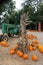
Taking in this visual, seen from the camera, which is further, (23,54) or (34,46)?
(34,46)

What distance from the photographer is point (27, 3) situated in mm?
20391

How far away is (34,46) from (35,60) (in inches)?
42.6

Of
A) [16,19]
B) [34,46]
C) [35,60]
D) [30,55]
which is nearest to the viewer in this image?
[35,60]

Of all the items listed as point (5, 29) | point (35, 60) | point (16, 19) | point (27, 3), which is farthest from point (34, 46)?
point (27, 3)

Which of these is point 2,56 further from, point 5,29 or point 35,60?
point 5,29

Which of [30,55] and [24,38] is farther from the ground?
[24,38]

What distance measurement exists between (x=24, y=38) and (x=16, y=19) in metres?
11.8

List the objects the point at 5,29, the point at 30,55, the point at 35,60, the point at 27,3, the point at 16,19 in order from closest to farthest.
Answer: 1. the point at 35,60
2. the point at 30,55
3. the point at 5,29
4. the point at 16,19
5. the point at 27,3

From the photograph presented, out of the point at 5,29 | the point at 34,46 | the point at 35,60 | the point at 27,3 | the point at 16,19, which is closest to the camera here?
the point at 35,60

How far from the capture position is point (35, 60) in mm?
5305

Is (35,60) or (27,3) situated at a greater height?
(27,3)

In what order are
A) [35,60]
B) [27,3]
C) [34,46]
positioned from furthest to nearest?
[27,3], [34,46], [35,60]

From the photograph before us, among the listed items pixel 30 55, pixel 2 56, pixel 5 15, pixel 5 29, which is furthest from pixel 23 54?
pixel 5 15

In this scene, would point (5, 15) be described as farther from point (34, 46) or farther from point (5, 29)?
point (34, 46)
